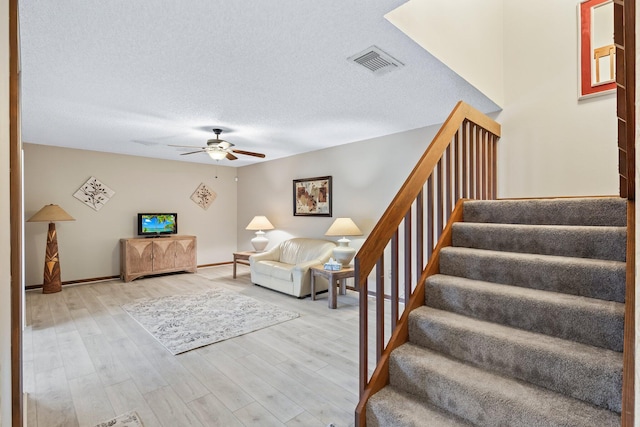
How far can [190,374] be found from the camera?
2.43 m

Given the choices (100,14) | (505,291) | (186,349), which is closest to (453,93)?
(505,291)

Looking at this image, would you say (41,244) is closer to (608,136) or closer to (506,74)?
(506,74)

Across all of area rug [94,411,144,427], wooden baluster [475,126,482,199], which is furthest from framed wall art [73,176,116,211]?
wooden baluster [475,126,482,199]

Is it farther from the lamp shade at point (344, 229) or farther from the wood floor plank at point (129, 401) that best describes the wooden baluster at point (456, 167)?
the wood floor plank at point (129, 401)

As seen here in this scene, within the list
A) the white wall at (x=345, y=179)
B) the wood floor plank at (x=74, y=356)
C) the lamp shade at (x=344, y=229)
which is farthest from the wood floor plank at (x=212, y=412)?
the white wall at (x=345, y=179)

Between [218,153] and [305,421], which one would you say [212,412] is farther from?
[218,153]

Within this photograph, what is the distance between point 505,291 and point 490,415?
0.68 m

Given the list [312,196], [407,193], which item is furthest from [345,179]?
[407,193]

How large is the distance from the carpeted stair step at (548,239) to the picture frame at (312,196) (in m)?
3.11

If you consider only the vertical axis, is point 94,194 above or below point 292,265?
above

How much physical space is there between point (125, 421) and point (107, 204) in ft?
16.4

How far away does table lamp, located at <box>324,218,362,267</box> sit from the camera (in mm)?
4473

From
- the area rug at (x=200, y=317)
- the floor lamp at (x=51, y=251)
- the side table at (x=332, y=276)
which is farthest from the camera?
the floor lamp at (x=51, y=251)

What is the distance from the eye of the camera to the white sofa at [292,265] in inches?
177
